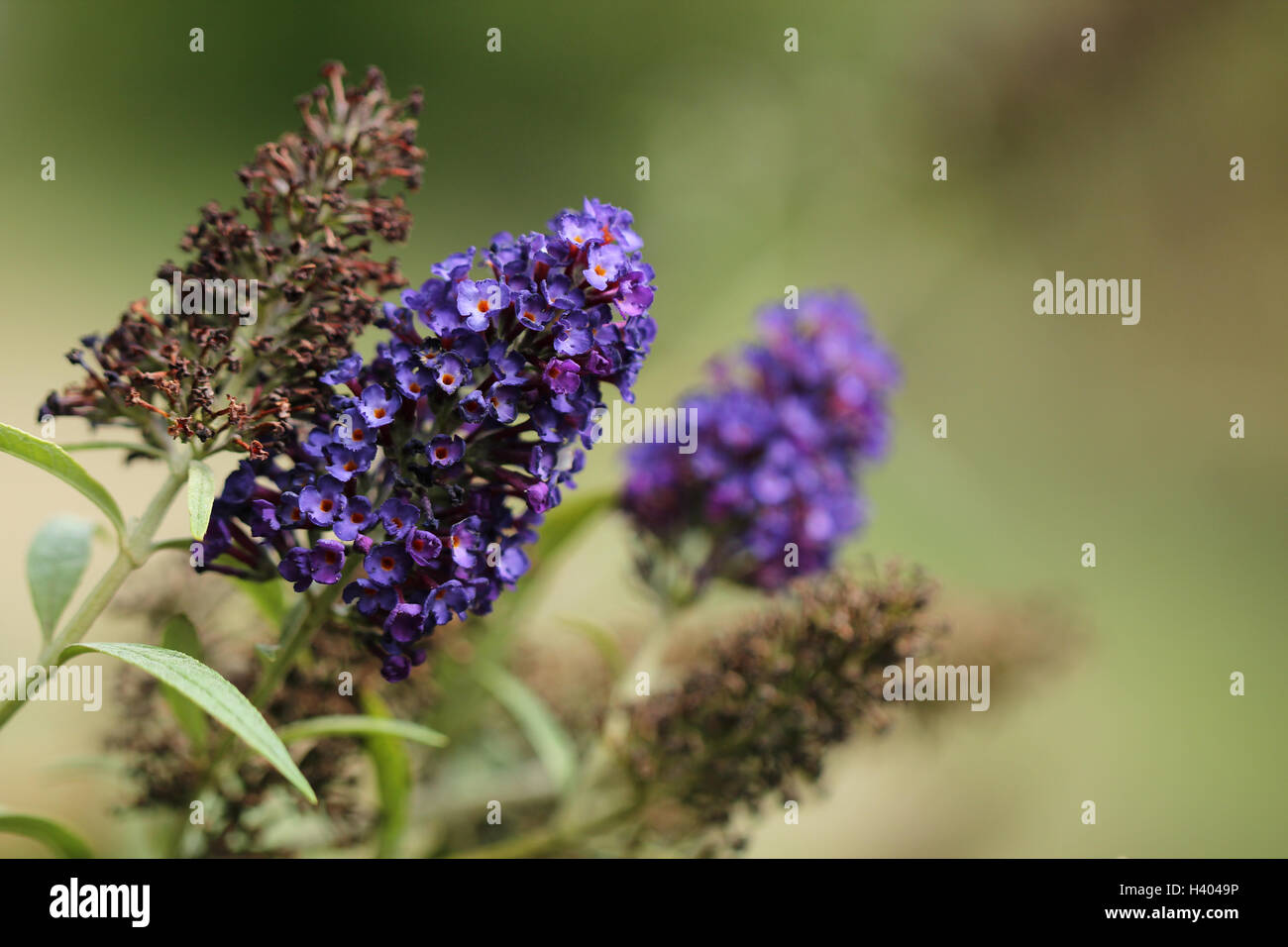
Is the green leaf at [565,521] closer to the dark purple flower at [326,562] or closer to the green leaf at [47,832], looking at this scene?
the dark purple flower at [326,562]

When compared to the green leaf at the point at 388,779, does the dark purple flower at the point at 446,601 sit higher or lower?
higher

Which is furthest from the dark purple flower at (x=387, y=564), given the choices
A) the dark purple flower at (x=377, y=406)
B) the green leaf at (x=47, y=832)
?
the green leaf at (x=47, y=832)

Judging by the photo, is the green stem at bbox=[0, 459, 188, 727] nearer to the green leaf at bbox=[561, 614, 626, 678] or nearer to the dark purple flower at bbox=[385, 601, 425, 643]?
the dark purple flower at bbox=[385, 601, 425, 643]

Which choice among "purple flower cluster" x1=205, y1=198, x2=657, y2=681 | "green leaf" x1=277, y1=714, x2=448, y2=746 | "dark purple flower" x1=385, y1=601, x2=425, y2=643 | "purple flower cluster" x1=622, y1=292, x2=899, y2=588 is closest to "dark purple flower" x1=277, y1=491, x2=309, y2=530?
"purple flower cluster" x1=205, y1=198, x2=657, y2=681

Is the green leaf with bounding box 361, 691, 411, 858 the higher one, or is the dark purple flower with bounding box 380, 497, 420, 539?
the dark purple flower with bounding box 380, 497, 420, 539

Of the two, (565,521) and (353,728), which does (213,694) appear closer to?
(353,728)

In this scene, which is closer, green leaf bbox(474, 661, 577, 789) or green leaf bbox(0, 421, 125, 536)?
green leaf bbox(0, 421, 125, 536)

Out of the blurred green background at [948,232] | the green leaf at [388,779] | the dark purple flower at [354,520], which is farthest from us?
the blurred green background at [948,232]
